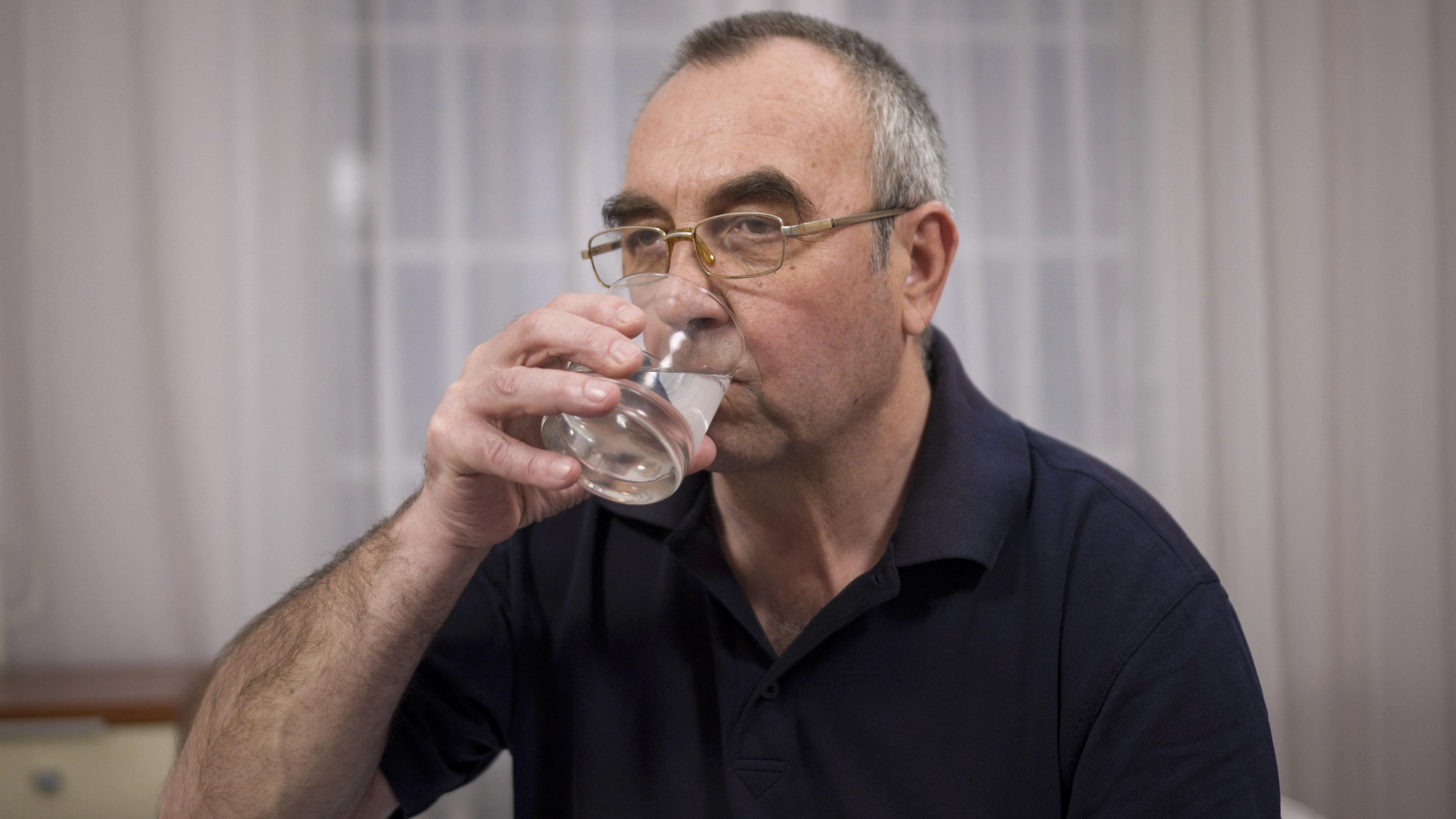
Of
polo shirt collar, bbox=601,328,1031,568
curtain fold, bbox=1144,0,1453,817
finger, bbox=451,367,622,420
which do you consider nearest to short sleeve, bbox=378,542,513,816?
polo shirt collar, bbox=601,328,1031,568

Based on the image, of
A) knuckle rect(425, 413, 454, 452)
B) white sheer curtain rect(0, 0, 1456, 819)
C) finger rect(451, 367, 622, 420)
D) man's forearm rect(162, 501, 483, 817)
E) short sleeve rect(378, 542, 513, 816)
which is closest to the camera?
finger rect(451, 367, 622, 420)

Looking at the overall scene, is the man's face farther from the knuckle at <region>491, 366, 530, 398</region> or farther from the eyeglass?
the knuckle at <region>491, 366, 530, 398</region>

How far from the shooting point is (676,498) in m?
1.26

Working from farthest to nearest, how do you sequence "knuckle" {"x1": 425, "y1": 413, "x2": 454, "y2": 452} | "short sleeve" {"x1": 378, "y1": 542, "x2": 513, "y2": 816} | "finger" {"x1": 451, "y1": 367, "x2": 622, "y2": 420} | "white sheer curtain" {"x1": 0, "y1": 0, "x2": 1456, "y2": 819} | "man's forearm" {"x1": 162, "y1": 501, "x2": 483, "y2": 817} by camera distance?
"white sheer curtain" {"x1": 0, "y1": 0, "x2": 1456, "y2": 819} < "short sleeve" {"x1": 378, "y1": 542, "x2": 513, "y2": 816} < "man's forearm" {"x1": 162, "y1": 501, "x2": 483, "y2": 817} < "knuckle" {"x1": 425, "y1": 413, "x2": 454, "y2": 452} < "finger" {"x1": 451, "y1": 367, "x2": 622, "y2": 420}

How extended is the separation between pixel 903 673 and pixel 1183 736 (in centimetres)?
30

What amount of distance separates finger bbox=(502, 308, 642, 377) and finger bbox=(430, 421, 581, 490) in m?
0.08

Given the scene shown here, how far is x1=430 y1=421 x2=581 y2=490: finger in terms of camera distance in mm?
826

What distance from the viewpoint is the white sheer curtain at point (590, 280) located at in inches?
103

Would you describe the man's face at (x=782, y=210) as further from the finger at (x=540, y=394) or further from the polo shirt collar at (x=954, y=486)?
the finger at (x=540, y=394)

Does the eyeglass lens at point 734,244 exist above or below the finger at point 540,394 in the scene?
above

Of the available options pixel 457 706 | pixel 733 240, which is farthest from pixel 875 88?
pixel 457 706

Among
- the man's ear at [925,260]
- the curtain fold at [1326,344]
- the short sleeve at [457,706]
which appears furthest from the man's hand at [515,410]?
the curtain fold at [1326,344]

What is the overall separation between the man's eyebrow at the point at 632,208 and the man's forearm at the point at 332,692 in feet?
1.47

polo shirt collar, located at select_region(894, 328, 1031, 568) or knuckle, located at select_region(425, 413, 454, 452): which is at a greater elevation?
knuckle, located at select_region(425, 413, 454, 452)
